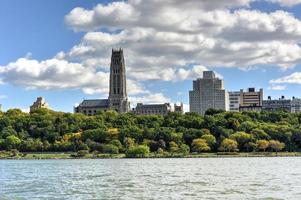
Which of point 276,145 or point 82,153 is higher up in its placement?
point 276,145

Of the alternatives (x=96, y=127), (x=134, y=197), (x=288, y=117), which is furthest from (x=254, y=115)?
(x=134, y=197)

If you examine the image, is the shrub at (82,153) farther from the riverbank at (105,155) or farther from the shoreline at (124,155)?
the shoreline at (124,155)

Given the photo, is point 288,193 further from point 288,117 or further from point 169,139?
point 288,117

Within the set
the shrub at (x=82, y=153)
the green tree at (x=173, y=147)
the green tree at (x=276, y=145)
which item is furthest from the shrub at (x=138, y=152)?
the green tree at (x=276, y=145)

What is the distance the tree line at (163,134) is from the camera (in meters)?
162

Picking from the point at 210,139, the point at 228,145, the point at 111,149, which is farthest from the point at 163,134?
the point at 228,145

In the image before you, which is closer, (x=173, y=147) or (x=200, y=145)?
(x=200, y=145)

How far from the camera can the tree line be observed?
16150cm

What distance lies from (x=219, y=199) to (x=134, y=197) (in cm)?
709

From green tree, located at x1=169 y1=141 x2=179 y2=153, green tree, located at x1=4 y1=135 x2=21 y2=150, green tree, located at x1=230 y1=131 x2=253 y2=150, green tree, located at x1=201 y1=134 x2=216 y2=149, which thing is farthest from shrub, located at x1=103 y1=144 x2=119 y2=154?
green tree, located at x1=230 y1=131 x2=253 y2=150

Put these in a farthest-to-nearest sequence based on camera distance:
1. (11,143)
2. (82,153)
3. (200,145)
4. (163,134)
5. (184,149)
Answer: (11,143), (163,134), (82,153), (200,145), (184,149)

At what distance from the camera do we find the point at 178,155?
154125 millimetres

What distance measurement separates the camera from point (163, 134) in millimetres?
169125

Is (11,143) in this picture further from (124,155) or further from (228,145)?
(228,145)
